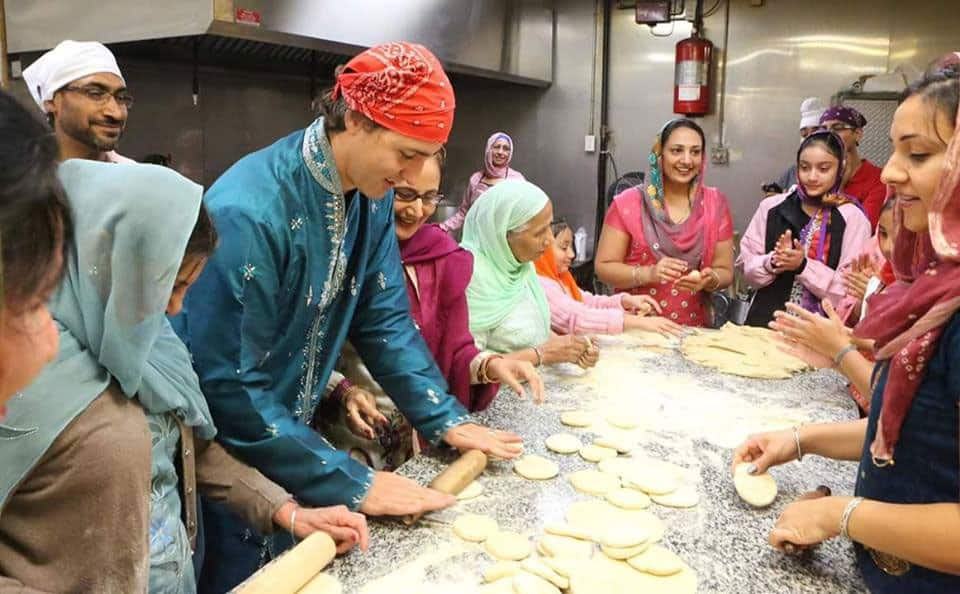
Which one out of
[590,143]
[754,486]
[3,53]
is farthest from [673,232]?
[3,53]

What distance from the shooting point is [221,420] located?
1.30m

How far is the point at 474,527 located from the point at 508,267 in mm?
1130

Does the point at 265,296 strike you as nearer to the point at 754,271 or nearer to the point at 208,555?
the point at 208,555

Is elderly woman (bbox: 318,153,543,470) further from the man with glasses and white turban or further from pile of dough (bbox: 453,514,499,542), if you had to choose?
the man with glasses and white turban

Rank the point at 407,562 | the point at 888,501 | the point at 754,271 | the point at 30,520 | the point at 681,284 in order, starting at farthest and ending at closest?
the point at 754,271 < the point at 681,284 < the point at 407,562 < the point at 888,501 < the point at 30,520

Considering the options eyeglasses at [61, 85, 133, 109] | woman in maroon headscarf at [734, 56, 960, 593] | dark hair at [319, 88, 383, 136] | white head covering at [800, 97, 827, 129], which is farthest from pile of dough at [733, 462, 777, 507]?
white head covering at [800, 97, 827, 129]

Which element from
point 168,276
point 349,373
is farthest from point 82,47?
point 168,276

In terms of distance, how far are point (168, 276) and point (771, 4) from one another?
5.02m

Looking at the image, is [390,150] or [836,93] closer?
[390,150]

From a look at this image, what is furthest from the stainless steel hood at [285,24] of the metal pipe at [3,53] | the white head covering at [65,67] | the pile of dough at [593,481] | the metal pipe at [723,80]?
the pile of dough at [593,481]

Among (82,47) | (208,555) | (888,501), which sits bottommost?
(208,555)

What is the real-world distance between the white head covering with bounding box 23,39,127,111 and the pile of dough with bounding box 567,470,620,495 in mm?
2238

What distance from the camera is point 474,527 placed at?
4.04ft

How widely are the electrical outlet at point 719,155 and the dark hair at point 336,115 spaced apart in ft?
14.1
